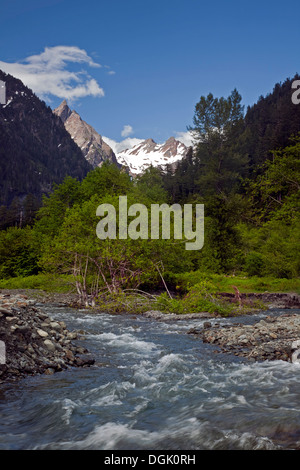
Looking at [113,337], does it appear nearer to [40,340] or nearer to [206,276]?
[40,340]

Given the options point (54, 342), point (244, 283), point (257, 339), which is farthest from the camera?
point (244, 283)

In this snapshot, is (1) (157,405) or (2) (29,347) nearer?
(1) (157,405)

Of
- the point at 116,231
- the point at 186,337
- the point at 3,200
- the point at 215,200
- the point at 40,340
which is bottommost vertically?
the point at 186,337

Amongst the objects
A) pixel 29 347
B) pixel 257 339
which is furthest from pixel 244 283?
pixel 29 347

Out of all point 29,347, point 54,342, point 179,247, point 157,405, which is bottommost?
point 157,405

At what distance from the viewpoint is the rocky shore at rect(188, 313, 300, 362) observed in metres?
10.4

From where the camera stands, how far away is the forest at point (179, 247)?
23375 millimetres

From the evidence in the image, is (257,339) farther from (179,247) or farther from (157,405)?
(179,247)

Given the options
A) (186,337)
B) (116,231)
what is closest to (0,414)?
(186,337)

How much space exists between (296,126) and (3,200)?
13556 cm

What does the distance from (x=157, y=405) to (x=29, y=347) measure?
13.1 ft

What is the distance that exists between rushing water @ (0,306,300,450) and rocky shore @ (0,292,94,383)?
0.38m

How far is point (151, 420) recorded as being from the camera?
622 cm

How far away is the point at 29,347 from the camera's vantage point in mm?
9320
